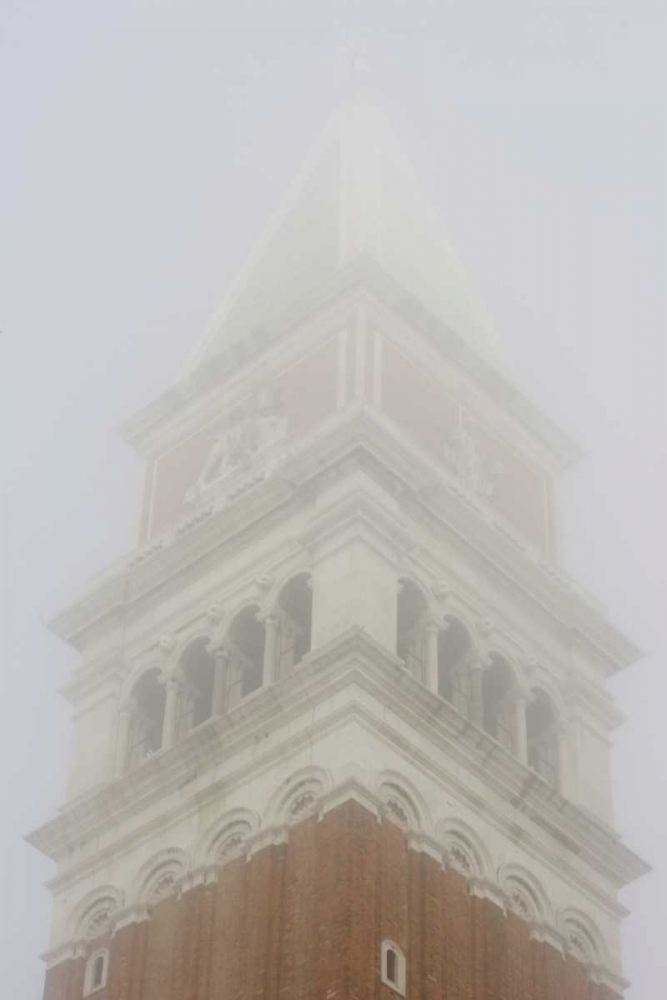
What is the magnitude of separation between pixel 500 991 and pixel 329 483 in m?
13.7

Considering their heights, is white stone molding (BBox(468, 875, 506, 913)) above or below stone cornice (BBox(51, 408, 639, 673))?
below

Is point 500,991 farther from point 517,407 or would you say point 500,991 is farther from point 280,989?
point 517,407

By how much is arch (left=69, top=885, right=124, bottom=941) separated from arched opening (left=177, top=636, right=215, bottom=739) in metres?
4.56

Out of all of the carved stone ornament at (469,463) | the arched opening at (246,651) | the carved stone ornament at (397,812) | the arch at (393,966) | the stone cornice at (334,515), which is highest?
the carved stone ornament at (469,463)

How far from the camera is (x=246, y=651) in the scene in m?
67.6

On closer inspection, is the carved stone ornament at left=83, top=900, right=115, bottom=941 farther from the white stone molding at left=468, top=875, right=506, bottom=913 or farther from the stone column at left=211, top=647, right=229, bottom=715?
the white stone molding at left=468, top=875, right=506, bottom=913

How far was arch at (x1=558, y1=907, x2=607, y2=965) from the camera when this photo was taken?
64375 mm

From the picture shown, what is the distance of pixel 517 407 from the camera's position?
77.4 m

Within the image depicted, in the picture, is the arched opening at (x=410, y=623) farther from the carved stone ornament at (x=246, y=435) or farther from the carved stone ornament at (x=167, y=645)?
the carved stone ornament at (x=246, y=435)

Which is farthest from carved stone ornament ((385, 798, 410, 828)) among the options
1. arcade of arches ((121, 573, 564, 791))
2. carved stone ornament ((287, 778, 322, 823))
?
arcade of arches ((121, 573, 564, 791))

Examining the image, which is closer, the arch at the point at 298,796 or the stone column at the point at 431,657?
the arch at the point at 298,796

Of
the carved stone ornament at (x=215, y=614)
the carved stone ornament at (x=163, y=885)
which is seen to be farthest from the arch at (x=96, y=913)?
the carved stone ornament at (x=215, y=614)

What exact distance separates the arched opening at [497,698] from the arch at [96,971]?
11.1 metres

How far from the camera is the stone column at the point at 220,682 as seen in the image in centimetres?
6588
